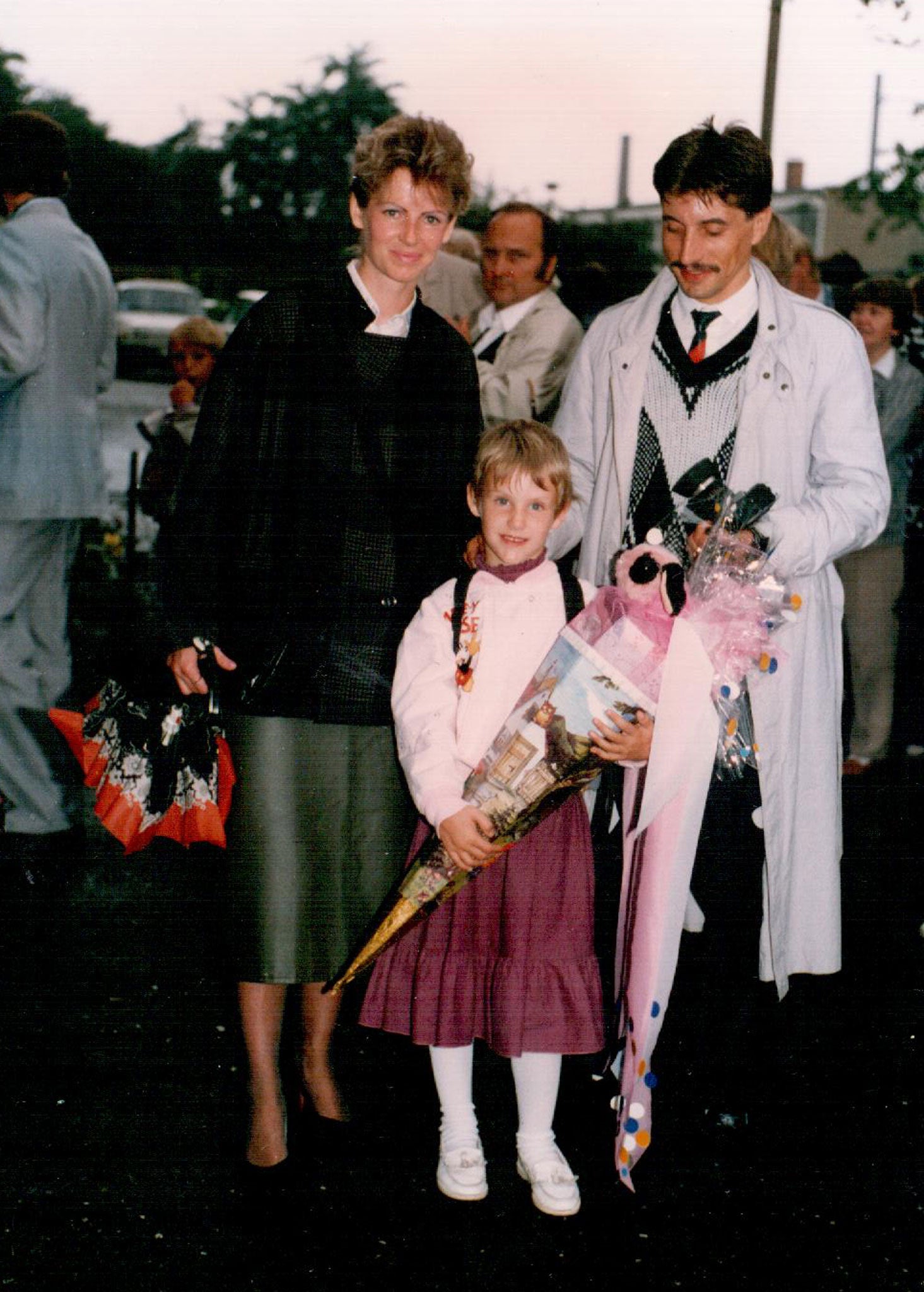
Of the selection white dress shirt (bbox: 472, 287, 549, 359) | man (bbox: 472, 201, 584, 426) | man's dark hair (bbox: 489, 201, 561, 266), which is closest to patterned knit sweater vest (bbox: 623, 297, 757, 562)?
man (bbox: 472, 201, 584, 426)

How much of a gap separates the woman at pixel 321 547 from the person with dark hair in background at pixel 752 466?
484 millimetres

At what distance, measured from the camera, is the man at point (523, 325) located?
5.18m

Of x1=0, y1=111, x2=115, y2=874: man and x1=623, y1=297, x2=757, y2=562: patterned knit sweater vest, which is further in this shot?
x1=0, y1=111, x2=115, y2=874: man

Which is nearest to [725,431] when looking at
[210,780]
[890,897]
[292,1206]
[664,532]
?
[664,532]

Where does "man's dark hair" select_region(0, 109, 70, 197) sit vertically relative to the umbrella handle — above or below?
above

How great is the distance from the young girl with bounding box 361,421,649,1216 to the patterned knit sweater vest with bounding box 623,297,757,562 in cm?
38

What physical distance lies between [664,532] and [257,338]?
41.0 inches

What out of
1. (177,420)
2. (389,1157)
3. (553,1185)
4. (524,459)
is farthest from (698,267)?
(177,420)

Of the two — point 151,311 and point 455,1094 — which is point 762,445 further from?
point 151,311

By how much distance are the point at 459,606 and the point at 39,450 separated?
2589 mm

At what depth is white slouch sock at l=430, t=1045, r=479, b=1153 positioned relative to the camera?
10.5 ft

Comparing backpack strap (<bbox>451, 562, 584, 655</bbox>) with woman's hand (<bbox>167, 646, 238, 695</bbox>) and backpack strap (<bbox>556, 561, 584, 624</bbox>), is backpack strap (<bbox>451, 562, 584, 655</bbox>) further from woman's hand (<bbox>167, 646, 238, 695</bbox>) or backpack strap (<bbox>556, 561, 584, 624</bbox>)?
woman's hand (<bbox>167, 646, 238, 695</bbox>)

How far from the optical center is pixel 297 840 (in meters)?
3.24

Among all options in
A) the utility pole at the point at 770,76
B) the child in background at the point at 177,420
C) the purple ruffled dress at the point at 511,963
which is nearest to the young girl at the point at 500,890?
the purple ruffled dress at the point at 511,963
